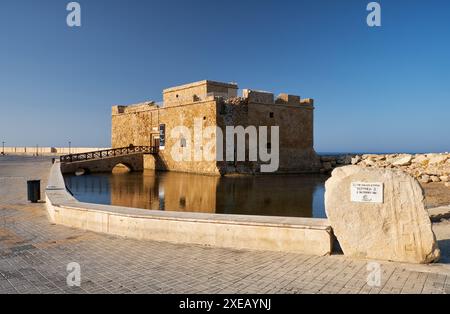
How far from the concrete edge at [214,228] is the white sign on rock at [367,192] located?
0.59 m

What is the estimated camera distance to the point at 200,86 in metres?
26.4

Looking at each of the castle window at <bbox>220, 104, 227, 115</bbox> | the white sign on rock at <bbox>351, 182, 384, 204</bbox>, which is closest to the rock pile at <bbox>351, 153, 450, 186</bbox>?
the castle window at <bbox>220, 104, 227, 115</bbox>

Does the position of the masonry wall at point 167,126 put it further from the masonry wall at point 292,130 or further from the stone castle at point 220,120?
the masonry wall at point 292,130

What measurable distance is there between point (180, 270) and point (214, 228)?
1235 mm

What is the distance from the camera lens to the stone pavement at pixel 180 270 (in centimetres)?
370

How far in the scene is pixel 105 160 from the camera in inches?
1008

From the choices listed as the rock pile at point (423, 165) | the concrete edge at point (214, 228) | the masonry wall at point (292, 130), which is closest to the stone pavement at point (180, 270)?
→ the concrete edge at point (214, 228)

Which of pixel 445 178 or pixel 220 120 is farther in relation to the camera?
pixel 220 120

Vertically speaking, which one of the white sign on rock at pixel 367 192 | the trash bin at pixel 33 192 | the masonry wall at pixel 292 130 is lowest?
the trash bin at pixel 33 192

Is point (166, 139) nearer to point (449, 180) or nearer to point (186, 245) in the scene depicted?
point (449, 180)

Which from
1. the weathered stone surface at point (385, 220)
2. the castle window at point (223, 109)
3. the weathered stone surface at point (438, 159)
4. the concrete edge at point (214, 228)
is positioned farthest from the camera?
the castle window at point (223, 109)

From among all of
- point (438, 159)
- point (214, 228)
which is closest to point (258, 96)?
point (438, 159)

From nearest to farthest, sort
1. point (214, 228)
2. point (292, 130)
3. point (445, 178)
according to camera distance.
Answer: point (214, 228) < point (445, 178) < point (292, 130)

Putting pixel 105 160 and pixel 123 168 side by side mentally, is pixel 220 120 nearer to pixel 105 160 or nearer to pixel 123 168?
pixel 105 160
